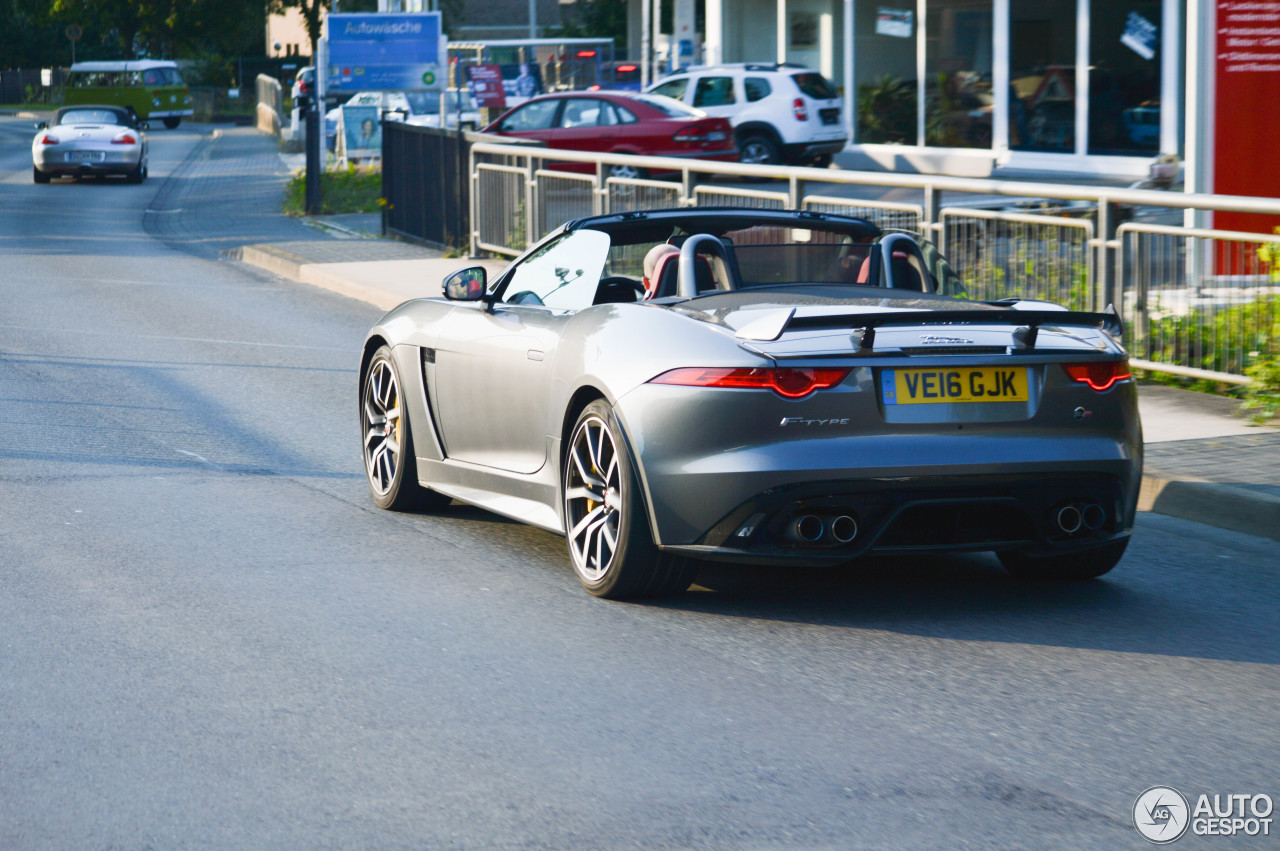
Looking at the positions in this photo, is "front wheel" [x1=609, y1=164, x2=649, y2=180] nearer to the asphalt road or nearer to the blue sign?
the asphalt road

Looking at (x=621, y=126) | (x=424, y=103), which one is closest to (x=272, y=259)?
(x=621, y=126)

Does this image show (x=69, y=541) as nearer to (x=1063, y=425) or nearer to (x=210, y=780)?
(x=210, y=780)

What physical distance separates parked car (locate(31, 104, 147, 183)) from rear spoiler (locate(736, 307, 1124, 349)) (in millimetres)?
29713


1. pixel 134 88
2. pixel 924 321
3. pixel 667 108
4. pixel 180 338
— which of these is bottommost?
pixel 180 338

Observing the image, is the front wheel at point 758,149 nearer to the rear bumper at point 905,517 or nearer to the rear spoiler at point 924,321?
the rear spoiler at point 924,321

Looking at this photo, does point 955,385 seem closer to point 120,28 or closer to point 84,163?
point 84,163

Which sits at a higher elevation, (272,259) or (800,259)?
(800,259)

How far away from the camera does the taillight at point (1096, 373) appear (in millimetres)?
5590

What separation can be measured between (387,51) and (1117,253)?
20.3 m

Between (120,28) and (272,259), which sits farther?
(120,28)

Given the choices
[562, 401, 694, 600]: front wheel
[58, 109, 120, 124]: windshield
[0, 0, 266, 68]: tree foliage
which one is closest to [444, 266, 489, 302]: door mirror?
[562, 401, 694, 600]: front wheel

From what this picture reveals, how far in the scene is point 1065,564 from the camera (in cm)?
614

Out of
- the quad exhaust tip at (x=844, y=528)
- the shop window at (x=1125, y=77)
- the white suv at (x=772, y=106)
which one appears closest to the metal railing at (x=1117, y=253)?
the quad exhaust tip at (x=844, y=528)

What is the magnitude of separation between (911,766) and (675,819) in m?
0.67
